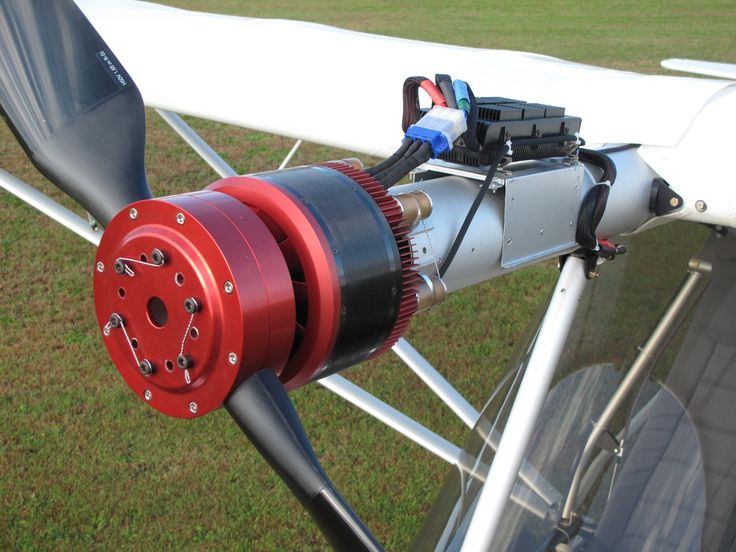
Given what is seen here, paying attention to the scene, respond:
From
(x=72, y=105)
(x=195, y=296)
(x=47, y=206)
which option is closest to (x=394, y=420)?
(x=47, y=206)

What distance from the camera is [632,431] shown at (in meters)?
2.29

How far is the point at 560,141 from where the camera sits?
4.70 feet

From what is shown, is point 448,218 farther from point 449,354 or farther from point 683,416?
point 449,354

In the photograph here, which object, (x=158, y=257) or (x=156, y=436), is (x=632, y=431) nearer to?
(x=158, y=257)

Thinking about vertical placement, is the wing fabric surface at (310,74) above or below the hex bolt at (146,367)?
below

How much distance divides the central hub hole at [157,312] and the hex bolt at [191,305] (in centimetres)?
7

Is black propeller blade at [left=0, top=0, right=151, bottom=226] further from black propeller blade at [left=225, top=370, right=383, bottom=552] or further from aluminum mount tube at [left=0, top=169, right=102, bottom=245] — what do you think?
aluminum mount tube at [left=0, top=169, right=102, bottom=245]

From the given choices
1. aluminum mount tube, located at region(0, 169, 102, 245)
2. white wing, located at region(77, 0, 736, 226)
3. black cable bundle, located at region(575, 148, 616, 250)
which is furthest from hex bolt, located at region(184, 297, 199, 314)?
aluminum mount tube, located at region(0, 169, 102, 245)

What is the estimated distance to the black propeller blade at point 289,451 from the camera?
102cm

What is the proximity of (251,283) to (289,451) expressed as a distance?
21 cm

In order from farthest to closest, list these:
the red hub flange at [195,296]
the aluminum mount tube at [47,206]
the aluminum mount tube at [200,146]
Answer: the aluminum mount tube at [200,146], the aluminum mount tube at [47,206], the red hub flange at [195,296]

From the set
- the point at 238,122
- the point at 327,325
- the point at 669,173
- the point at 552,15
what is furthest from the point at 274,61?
the point at 552,15

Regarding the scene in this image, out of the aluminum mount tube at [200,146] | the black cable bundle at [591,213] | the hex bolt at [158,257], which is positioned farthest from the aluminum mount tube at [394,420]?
the hex bolt at [158,257]

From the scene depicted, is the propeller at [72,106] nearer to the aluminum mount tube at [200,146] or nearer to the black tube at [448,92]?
the black tube at [448,92]
